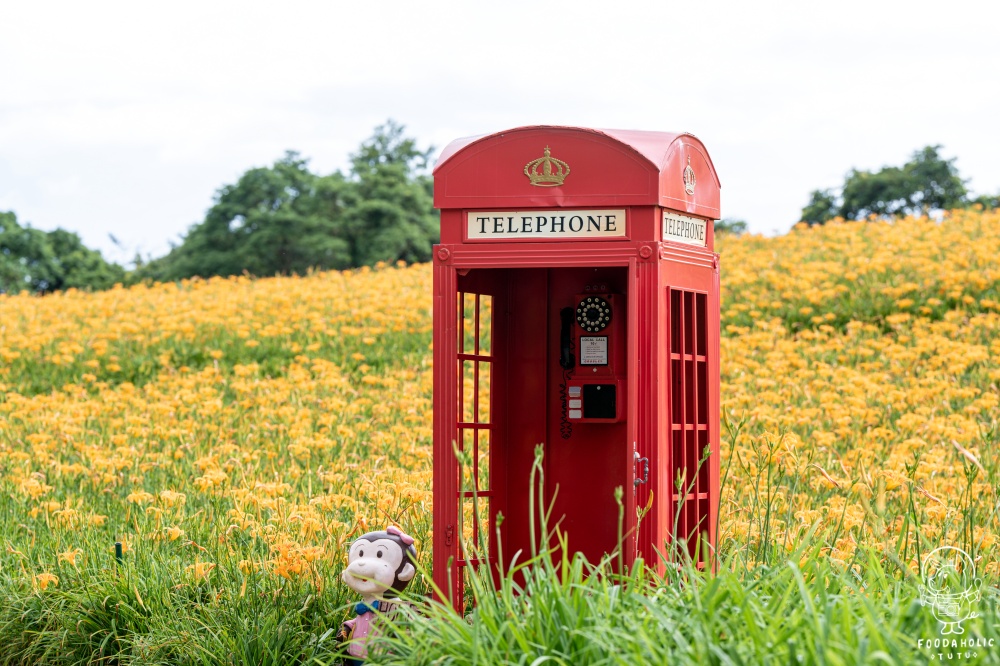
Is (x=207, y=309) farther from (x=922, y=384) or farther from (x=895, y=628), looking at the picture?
(x=895, y=628)

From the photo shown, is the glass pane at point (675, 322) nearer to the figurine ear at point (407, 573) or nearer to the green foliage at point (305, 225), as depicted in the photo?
the figurine ear at point (407, 573)

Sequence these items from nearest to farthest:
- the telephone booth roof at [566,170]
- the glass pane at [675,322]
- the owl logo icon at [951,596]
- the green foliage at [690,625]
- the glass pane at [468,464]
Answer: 1. the green foliage at [690,625]
2. the owl logo icon at [951,596]
3. the glass pane at [468,464]
4. the telephone booth roof at [566,170]
5. the glass pane at [675,322]

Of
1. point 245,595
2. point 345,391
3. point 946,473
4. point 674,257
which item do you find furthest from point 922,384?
point 245,595

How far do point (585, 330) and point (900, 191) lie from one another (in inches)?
1326

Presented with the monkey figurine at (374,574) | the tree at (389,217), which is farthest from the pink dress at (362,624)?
the tree at (389,217)

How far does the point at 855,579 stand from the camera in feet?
15.4

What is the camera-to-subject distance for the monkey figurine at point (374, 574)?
15.6ft

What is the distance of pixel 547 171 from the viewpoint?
4.81m

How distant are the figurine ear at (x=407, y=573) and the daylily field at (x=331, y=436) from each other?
48 centimetres

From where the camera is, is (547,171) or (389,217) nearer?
(547,171)

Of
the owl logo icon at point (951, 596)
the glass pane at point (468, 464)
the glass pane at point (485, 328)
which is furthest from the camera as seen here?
the glass pane at point (485, 328)

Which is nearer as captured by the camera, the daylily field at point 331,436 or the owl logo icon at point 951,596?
the owl logo icon at point 951,596

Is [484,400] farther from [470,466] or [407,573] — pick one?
[407,573]

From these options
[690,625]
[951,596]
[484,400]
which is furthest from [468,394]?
[690,625]
